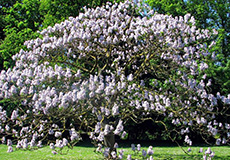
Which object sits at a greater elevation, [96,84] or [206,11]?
[206,11]

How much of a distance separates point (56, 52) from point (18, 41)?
11388 millimetres

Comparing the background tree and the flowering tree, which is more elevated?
the background tree

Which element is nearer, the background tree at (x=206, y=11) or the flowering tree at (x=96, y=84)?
the flowering tree at (x=96, y=84)

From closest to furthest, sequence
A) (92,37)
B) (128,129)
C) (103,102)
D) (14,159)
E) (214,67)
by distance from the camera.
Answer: (103,102)
(92,37)
(14,159)
(214,67)
(128,129)

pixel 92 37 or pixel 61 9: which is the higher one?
pixel 61 9

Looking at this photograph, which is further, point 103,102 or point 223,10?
point 223,10

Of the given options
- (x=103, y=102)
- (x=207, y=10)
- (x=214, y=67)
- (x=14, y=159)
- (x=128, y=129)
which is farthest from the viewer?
(x=207, y=10)

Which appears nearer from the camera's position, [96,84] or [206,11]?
[96,84]

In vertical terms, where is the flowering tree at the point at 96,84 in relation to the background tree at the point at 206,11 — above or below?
below

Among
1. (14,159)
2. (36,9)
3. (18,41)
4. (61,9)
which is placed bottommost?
(14,159)

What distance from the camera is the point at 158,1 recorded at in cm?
2223

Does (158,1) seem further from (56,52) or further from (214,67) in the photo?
(56,52)

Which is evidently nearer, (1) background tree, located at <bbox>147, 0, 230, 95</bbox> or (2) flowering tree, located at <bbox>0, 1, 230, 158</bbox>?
(2) flowering tree, located at <bbox>0, 1, 230, 158</bbox>

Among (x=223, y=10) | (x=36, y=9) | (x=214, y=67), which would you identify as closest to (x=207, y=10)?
(x=223, y=10)
